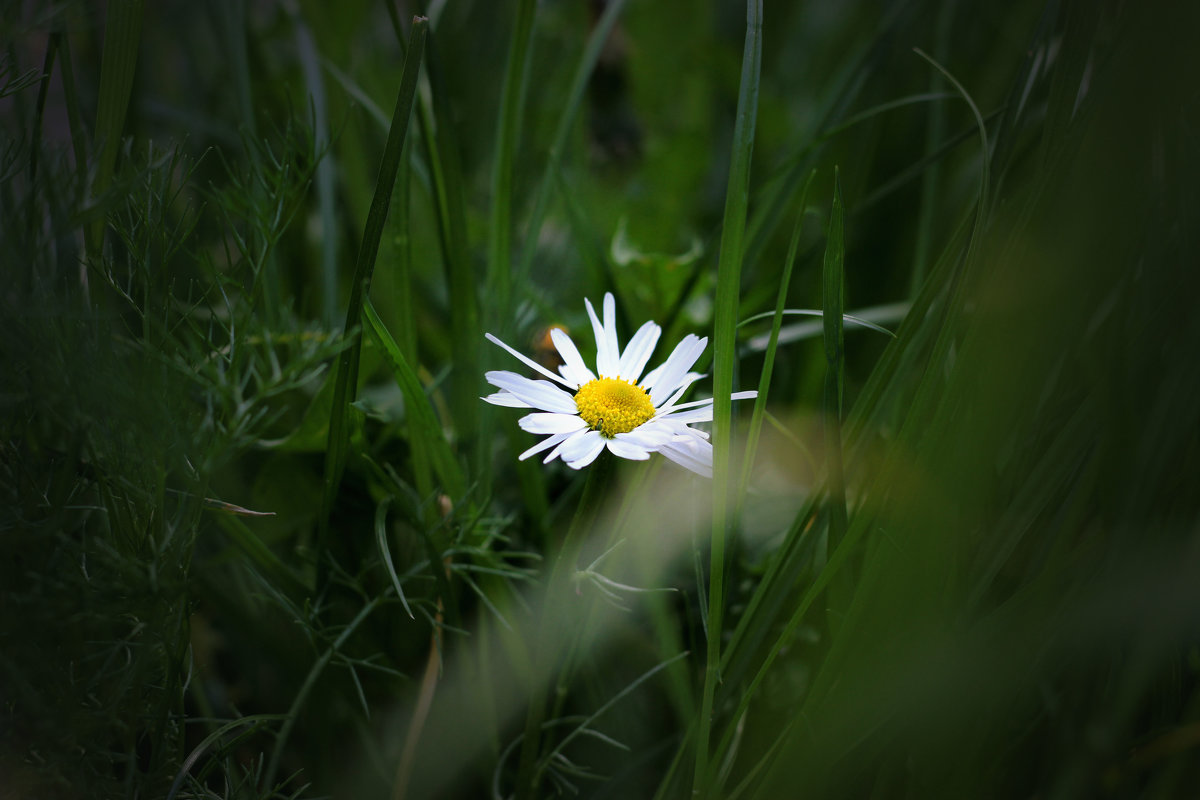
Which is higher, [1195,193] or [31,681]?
[1195,193]

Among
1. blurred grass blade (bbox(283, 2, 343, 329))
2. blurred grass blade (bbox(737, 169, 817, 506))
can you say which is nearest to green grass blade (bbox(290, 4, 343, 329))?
blurred grass blade (bbox(283, 2, 343, 329))

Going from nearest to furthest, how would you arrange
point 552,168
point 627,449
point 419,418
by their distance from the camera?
1. point 627,449
2. point 419,418
3. point 552,168

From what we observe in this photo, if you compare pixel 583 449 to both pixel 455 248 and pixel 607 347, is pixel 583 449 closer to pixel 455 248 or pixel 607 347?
pixel 607 347

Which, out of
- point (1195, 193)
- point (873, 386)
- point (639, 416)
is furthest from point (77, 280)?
point (1195, 193)

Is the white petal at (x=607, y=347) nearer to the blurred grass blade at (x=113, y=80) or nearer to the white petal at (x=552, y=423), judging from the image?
the white petal at (x=552, y=423)

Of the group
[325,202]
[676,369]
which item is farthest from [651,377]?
[325,202]

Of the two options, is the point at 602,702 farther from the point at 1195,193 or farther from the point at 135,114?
the point at 135,114

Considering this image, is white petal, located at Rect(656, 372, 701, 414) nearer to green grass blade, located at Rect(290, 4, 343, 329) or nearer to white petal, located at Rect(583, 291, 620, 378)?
white petal, located at Rect(583, 291, 620, 378)
